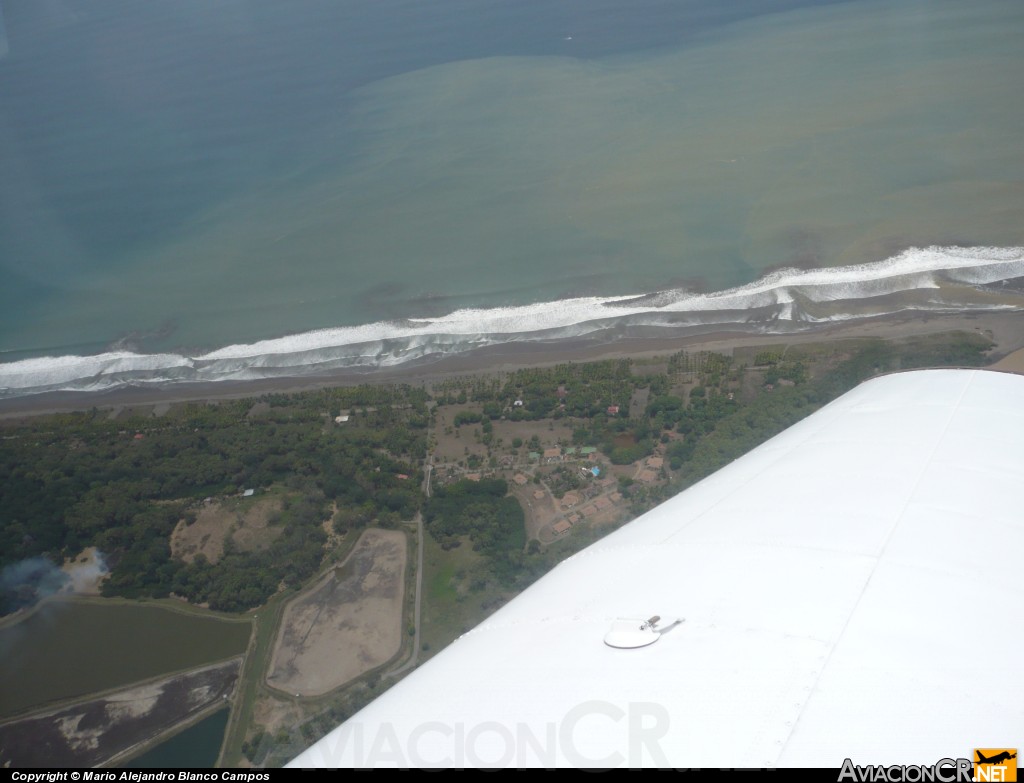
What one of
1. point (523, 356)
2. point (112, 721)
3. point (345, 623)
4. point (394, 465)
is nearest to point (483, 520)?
point (394, 465)

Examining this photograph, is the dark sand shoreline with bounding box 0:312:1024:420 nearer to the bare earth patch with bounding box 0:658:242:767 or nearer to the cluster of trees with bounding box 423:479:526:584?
the cluster of trees with bounding box 423:479:526:584

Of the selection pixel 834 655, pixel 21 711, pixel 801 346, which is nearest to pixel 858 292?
pixel 801 346

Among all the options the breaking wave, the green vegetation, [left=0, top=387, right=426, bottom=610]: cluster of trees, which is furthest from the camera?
the breaking wave

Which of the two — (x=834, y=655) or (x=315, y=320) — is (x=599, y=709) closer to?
(x=834, y=655)

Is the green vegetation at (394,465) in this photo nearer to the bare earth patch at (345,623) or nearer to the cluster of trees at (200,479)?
the cluster of trees at (200,479)

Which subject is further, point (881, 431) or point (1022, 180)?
point (1022, 180)

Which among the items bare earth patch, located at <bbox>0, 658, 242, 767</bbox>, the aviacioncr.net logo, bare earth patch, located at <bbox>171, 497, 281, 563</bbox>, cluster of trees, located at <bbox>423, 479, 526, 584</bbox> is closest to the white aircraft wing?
the aviacioncr.net logo

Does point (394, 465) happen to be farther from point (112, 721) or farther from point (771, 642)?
point (771, 642)
